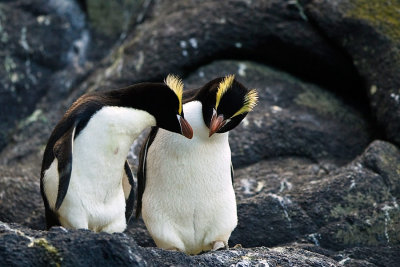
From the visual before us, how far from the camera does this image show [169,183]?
538cm

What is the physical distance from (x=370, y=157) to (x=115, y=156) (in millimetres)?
2271

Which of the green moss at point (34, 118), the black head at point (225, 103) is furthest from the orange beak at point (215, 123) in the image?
the green moss at point (34, 118)

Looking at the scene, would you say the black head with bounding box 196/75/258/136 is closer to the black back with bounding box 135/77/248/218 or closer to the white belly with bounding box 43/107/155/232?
the black back with bounding box 135/77/248/218

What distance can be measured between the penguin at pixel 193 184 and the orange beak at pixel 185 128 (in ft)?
0.65

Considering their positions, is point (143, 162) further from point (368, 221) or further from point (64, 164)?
point (368, 221)

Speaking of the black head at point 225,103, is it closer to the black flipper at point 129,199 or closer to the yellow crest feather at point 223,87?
the yellow crest feather at point 223,87

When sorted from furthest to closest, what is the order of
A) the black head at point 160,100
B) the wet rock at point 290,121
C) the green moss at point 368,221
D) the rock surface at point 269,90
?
the wet rock at point 290,121, the rock surface at point 269,90, the green moss at point 368,221, the black head at point 160,100

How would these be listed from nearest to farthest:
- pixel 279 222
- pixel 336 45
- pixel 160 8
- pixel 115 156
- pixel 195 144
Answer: pixel 115 156, pixel 195 144, pixel 279 222, pixel 336 45, pixel 160 8

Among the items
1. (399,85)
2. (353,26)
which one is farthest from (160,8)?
(399,85)

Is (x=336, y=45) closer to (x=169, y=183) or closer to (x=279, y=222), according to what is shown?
(x=279, y=222)

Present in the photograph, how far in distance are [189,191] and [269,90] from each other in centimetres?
243

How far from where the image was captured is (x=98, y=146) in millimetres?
4887

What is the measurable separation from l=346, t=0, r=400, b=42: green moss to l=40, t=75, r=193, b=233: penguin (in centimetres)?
279

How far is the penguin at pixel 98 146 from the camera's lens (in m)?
4.85
